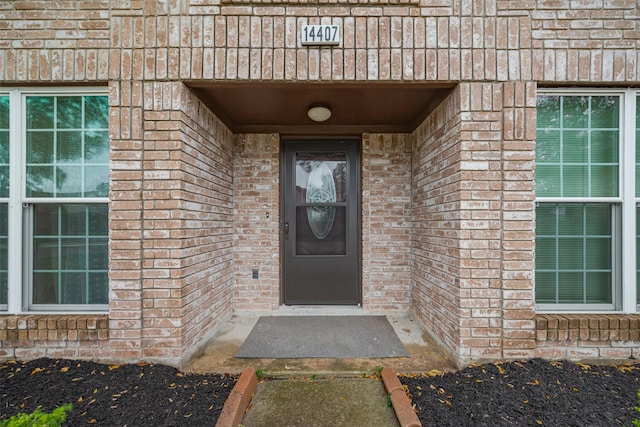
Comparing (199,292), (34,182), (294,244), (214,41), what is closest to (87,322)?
(199,292)

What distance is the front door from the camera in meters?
3.41

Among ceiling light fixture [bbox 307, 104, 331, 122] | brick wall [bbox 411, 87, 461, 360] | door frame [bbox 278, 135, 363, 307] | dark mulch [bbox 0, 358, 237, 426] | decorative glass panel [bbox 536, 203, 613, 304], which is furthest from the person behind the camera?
door frame [bbox 278, 135, 363, 307]

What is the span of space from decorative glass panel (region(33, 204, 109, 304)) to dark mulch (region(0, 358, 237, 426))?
50 cm

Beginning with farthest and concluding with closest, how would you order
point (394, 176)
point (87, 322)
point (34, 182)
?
point (394, 176)
point (34, 182)
point (87, 322)

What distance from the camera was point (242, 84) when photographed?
7.52ft

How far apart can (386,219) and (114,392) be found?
2.74 m

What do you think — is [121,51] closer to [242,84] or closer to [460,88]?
[242,84]

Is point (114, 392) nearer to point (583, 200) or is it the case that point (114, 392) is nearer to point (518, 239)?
point (518, 239)

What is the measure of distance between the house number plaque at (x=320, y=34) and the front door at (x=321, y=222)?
132 cm

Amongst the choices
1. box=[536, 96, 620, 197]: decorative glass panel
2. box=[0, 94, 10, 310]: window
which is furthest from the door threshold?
box=[0, 94, 10, 310]: window

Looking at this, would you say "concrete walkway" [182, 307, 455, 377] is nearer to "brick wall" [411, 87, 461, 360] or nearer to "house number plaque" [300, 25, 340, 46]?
"brick wall" [411, 87, 461, 360]

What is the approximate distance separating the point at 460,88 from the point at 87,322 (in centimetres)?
333

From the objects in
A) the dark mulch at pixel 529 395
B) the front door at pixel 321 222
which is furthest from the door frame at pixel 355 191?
the dark mulch at pixel 529 395

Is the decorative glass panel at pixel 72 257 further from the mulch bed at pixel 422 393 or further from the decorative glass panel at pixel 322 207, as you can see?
the decorative glass panel at pixel 322 207
